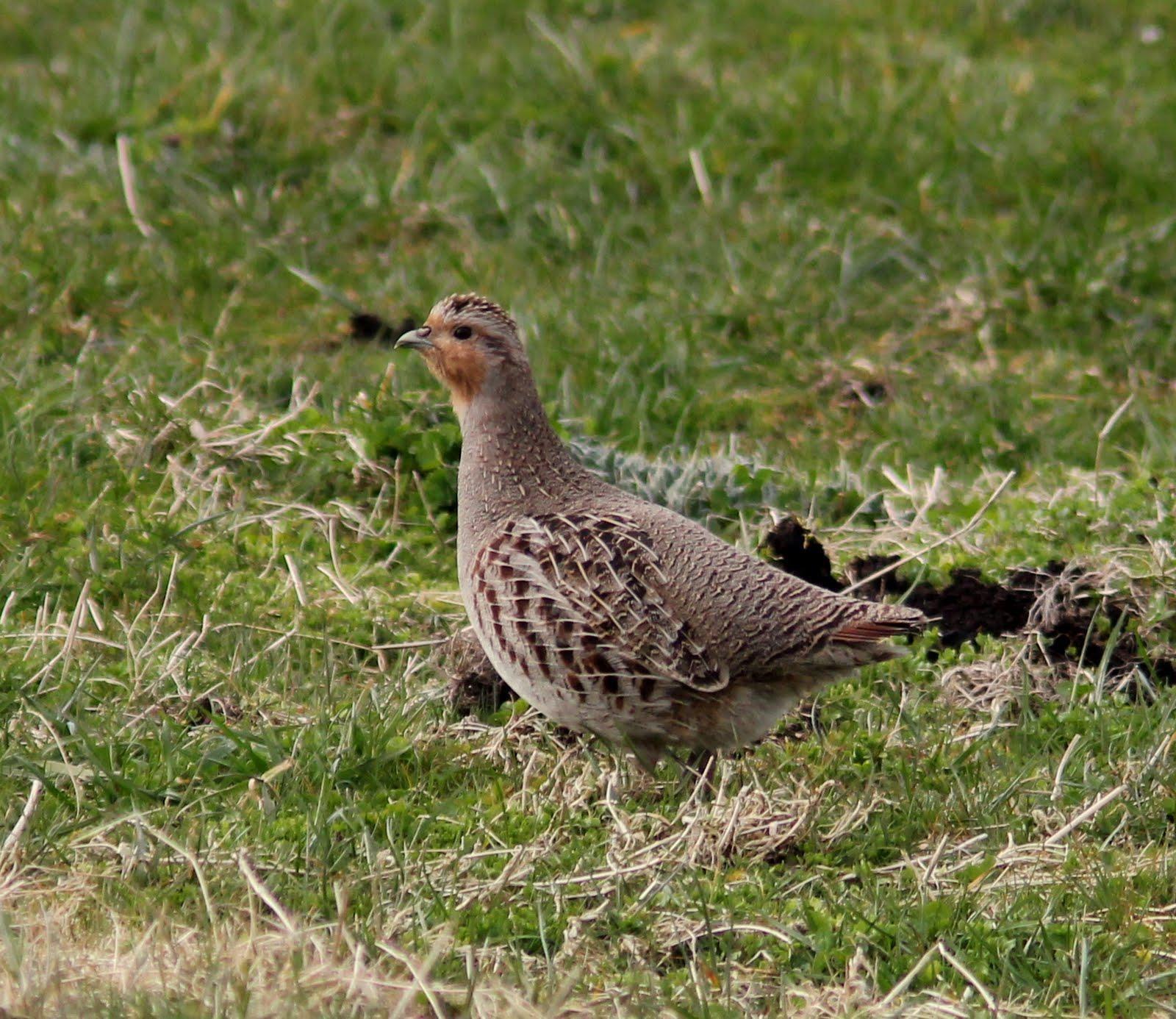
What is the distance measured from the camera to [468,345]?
4816mm

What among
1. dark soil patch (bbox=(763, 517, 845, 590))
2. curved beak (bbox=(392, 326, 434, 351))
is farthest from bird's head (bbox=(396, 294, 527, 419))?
dark soil patch (bbox=(763, 517, 845, 590))

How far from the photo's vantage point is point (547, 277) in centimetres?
733

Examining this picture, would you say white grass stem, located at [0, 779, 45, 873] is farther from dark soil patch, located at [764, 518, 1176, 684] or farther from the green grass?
dark soil patch, located at [764, 518, 1176, 684]

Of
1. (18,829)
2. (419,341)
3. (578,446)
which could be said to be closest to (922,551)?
(578,446)

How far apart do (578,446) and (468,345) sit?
1.12 meters

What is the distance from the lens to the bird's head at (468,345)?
15.8ft

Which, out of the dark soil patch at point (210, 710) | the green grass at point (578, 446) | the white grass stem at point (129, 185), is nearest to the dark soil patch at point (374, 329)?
the green grass at point (578, 446)

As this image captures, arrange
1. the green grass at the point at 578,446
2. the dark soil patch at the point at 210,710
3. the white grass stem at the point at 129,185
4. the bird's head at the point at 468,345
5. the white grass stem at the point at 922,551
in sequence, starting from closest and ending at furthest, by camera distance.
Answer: the green grass at the point at 578,446 → the dark soil patch at the point at 210,710 → the bird's head at the point at 468,345 → the white grass stem at the point at 922,551 → the white grass stem at the point at 129,185

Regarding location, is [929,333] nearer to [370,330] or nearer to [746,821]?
[370,330]

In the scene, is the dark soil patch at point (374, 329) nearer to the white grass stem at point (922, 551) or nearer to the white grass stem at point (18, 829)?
the white grass stem at point (922, 551)

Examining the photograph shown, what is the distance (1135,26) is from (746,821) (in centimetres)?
674

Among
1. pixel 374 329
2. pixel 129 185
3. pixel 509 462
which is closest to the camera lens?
pixel 509 462

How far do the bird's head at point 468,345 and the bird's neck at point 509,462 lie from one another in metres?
0.03

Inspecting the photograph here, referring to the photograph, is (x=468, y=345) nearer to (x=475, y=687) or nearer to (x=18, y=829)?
(x=475, y=687)
